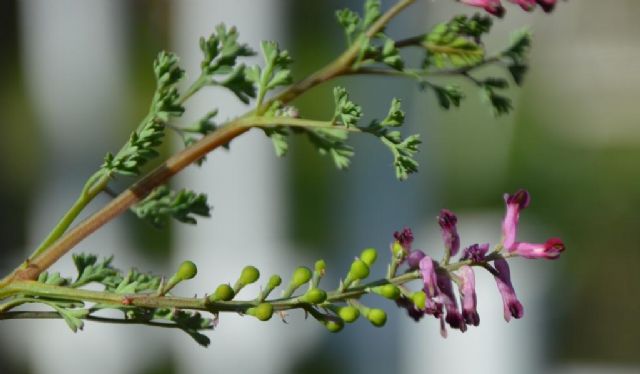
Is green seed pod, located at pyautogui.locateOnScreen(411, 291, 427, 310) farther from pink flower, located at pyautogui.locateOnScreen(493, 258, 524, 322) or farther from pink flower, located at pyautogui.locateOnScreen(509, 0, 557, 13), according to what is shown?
pink flower, located at pyautogui.locateOnScreen(509, 0, 557, 13)

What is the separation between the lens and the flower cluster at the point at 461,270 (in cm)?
59

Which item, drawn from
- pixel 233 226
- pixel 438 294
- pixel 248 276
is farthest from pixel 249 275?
pixel 233 226

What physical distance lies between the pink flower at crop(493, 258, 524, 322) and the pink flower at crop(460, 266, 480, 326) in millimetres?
16

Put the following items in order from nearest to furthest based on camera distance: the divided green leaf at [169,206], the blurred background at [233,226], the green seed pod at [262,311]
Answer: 1. the green seed pod at [262,311]
2. the divided green leaf at [169,206]
3. the blurred background at [233,226]

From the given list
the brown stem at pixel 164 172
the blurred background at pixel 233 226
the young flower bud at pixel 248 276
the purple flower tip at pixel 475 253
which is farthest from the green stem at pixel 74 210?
→ the blurred background at pixel 233 226

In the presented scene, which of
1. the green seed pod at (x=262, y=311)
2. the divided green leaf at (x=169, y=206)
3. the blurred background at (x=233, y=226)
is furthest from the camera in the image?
the blurred background at (x=233, y=226)

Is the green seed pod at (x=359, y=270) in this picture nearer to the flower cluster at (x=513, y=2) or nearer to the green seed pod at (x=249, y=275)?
the green seed pod at (x=249, y=275)

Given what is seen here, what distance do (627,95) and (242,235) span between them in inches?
225

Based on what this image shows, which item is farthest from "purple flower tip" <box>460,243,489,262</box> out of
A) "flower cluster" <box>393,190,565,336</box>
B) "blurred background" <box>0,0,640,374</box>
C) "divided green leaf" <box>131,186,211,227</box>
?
"blurred background" <box>0,0,640,374</box>

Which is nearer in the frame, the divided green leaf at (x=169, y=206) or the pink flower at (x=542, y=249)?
the pink flower at (x=542, y=249)

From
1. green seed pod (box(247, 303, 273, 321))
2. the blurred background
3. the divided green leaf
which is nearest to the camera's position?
green seed pod (box(247, 303, 273, 321))

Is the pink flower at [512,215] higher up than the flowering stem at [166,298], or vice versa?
the pink flower at [512,215]

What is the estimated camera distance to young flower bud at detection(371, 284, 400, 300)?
0.58m

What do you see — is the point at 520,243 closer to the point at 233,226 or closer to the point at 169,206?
the point at 169,206
